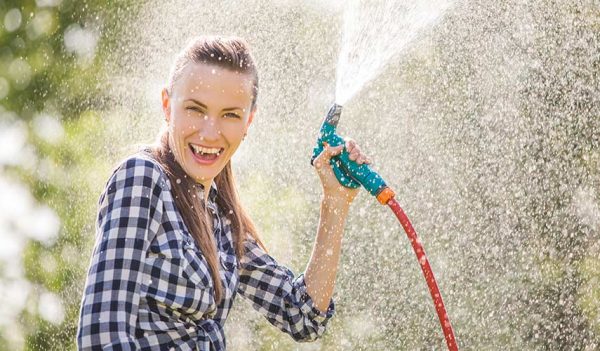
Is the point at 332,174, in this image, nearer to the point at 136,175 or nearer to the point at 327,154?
the point at 327,154

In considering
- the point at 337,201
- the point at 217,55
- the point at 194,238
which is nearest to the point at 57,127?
the point at 337,201

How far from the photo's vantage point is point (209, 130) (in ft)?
6.17

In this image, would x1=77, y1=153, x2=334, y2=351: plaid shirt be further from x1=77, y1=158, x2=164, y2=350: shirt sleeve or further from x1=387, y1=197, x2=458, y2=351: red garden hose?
x1=387, y1=197, x2=458, y2=351: red garden hose

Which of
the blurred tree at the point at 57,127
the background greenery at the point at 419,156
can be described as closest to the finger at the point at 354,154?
the background greenery at the point at 419,156

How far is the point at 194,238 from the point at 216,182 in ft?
1.24

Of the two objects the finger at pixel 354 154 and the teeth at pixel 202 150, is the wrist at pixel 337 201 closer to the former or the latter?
the finger at pixel 354 154

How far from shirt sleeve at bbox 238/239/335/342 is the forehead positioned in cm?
46

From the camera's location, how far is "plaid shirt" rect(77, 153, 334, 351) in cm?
152

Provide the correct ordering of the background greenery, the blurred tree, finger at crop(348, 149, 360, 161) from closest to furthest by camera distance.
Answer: finger at crop(348, 149, 360, 161), the background greenery, the blurred tree

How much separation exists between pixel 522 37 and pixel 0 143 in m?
6.13

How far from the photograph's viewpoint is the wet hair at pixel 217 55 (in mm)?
1895

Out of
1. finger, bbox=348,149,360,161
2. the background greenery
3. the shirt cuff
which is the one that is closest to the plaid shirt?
the shirt cuff

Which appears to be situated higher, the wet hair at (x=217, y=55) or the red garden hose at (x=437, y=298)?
the wet hair at (x=217, y=55)

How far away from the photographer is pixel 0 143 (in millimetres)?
9445
